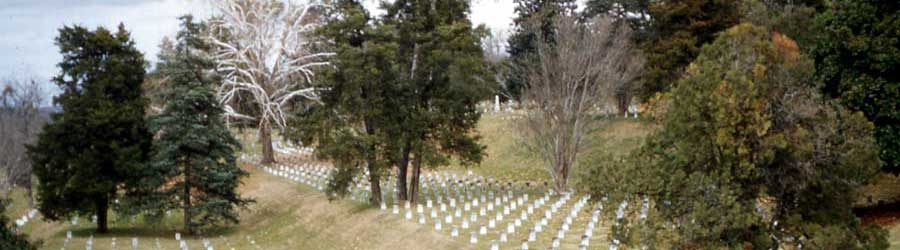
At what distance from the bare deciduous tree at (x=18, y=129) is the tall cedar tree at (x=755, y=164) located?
31.4 meters

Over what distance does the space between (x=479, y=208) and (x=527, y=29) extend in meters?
20.2

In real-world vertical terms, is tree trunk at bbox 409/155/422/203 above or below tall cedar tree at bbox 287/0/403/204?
below

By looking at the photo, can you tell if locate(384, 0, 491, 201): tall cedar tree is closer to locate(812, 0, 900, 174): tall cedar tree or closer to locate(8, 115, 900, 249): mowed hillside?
locate(8, 115, 900, 249): mowed hillside

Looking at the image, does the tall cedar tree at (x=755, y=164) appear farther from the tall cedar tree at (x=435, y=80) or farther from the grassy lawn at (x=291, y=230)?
the tall cedar tree at (x=435, y=80)

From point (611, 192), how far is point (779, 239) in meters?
2.35

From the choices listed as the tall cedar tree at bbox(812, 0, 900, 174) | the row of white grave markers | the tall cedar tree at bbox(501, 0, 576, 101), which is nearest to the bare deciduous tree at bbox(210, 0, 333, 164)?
the row of white grave markers

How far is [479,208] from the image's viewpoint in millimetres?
25438

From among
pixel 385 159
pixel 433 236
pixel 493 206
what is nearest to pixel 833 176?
pixel 433 236

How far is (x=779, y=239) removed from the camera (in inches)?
473

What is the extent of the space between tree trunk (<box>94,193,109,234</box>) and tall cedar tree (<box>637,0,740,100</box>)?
66.7 ft

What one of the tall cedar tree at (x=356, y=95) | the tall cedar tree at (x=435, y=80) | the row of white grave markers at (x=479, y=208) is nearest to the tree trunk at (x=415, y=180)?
the tall cedar tree at (x=435, y=80)

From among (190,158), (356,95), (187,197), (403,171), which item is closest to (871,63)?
(403,171)

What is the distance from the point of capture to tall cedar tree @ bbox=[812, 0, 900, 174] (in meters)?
18.8

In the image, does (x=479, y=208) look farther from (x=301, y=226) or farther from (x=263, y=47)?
(x=263, y=47)
